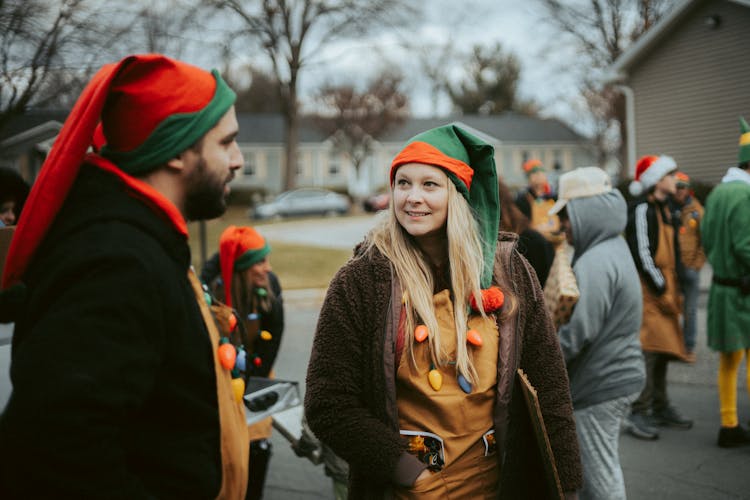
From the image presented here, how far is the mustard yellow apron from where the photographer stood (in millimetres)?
2152

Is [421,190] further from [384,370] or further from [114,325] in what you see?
[114,325]

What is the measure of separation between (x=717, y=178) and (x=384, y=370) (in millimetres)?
17963

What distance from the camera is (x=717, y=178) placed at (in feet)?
57.0

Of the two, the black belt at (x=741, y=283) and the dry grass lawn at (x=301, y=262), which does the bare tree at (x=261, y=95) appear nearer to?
the dry grass lawn at (x=301, y=262)

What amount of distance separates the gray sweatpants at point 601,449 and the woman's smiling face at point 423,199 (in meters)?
1.58

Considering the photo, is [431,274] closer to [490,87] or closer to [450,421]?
[450,421]

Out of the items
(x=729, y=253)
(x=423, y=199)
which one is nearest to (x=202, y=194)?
(x=423, y=199)

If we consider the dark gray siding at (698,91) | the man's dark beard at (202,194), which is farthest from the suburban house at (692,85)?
the man's dark beard at (202,194)

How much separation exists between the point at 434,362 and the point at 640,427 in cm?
397

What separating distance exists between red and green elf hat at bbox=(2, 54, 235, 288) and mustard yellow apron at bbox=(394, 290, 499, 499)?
3.41 ft

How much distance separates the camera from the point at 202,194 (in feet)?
5.53

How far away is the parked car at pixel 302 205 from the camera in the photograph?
35281 millimetres

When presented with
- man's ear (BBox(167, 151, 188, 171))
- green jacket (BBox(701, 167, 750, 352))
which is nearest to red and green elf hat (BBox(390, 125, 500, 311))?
man's ear (BBox(167, 151, 188, 171))

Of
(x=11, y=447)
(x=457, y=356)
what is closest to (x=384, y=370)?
(x=457, y=356)
